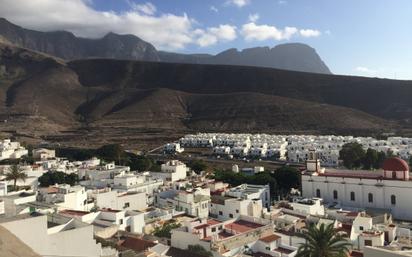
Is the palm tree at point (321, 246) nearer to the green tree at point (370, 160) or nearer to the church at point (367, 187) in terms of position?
the church at point (367, 187)

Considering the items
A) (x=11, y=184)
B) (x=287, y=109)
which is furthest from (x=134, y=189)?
(x=287, y=109)

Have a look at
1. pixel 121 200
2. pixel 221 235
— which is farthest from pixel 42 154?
pixel 221 235

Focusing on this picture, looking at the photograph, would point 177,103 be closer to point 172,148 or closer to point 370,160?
point 172,148

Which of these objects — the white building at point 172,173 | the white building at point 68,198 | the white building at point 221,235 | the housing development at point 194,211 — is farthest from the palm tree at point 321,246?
the white building at point 172,173

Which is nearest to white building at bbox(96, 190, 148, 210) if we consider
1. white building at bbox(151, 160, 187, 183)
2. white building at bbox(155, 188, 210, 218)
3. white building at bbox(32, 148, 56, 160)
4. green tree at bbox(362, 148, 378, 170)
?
white building at bbox(155, 188, 210, 218)

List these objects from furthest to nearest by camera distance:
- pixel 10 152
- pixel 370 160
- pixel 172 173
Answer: pixel 10 152, pixel 370 160, pixel 172 173

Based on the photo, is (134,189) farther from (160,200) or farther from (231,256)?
(231,256)
